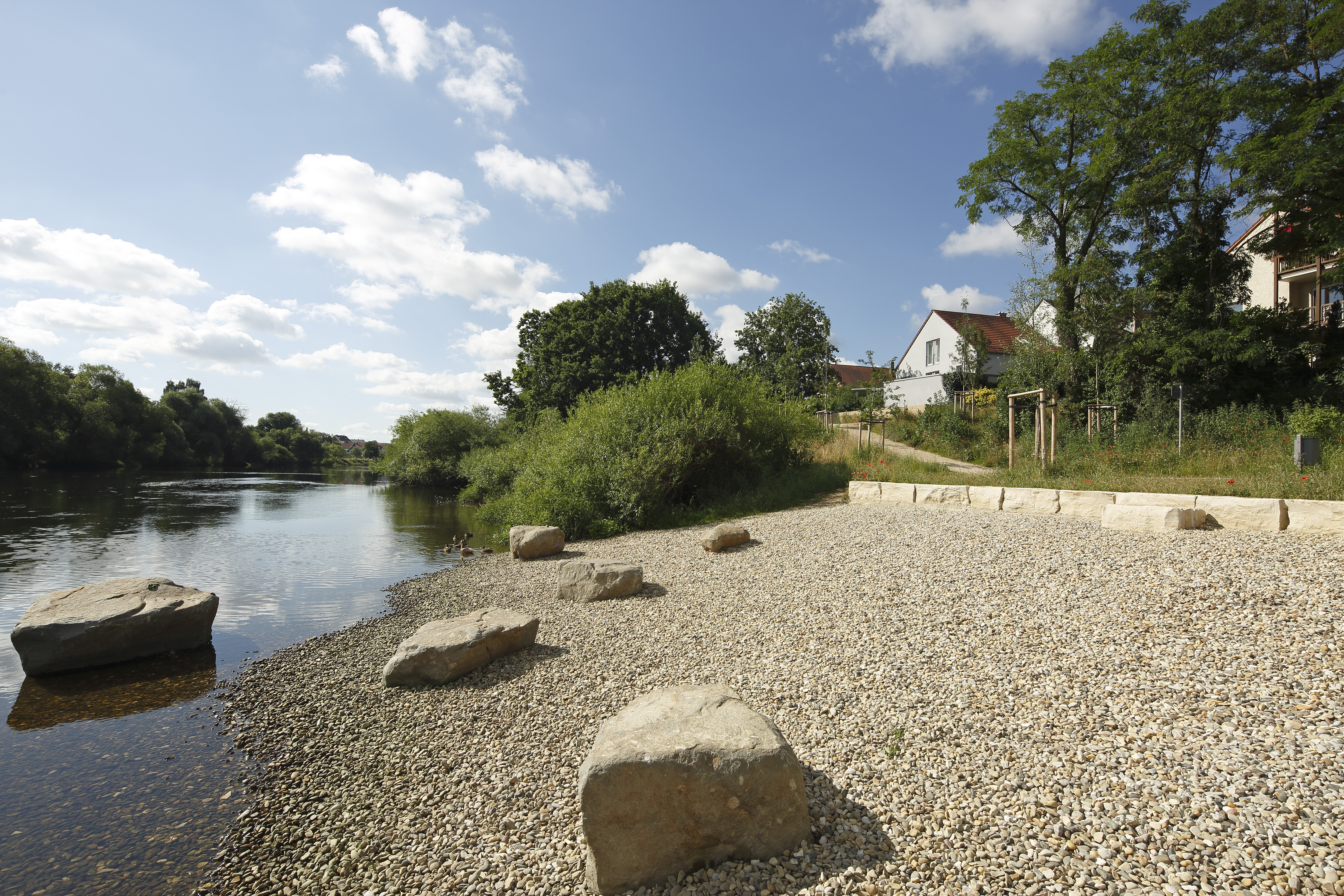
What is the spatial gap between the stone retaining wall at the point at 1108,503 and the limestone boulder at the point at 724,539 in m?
3.83

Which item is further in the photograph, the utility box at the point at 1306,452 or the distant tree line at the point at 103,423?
the distant tree line at the point at 103,423

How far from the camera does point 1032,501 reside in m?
9.91

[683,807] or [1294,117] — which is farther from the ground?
[1294,117]

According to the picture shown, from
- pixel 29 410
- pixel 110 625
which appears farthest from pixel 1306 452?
pixel 29 410

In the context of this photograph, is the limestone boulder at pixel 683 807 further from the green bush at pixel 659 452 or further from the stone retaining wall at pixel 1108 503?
the green bush at pixel 659 452

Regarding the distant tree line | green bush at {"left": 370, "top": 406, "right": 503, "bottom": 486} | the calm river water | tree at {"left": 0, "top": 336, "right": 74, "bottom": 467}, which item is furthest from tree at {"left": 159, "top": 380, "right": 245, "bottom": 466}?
the calm river water

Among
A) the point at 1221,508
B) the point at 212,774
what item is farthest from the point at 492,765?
the point at 1221,508

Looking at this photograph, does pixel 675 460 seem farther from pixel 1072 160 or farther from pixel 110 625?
pixel 1072 160

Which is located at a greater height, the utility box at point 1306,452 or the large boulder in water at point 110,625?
the utility box at point 1306,452

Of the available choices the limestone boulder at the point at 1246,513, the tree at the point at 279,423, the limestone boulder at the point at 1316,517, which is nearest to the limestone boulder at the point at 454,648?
the limestone boulder at the point at 1246,513

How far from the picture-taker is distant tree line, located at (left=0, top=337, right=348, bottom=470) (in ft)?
125

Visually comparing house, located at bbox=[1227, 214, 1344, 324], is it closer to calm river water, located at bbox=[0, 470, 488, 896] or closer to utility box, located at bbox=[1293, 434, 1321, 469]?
utility box, located at bbox=[1293, 434, 1321, 469]

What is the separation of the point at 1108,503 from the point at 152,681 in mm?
13239

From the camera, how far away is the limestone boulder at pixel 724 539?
10.1 m
